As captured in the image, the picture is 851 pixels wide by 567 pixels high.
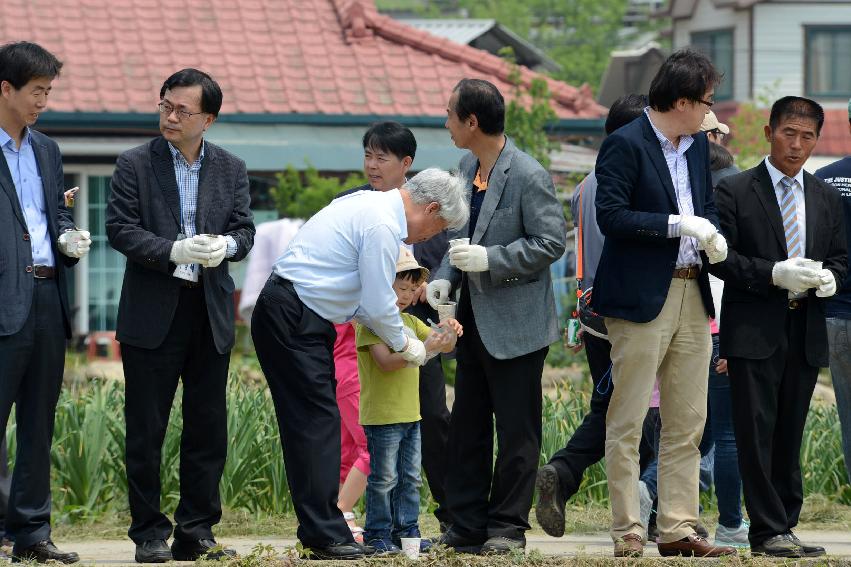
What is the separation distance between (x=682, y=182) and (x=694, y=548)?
1545mm

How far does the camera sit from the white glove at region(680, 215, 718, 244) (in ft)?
18.2

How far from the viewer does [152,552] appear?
19.6 feet

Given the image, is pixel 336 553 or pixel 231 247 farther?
pixel 231 247

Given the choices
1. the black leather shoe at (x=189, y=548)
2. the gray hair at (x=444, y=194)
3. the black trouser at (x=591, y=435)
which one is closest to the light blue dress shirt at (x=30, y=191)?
the black leather shoe at (x=189, y=548)

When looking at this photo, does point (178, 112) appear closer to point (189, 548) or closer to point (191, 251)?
point (191, 251)

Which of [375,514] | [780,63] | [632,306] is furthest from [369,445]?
[780,63]

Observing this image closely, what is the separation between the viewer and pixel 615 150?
5.81m

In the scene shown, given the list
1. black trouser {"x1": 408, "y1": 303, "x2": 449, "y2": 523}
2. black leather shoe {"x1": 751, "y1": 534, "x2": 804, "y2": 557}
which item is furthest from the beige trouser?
black trouser {"x1": 408, "y1": 303, "x2": 449, "y2": 523}

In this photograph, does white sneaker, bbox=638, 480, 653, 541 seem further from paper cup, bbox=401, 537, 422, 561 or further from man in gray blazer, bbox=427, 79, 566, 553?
paper cup, bbox=401, 537, 422, 561

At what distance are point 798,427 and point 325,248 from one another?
2215 mm

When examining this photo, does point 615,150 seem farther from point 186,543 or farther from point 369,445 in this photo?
point 186,543

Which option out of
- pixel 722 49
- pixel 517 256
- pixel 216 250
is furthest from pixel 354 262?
pixel 722 49

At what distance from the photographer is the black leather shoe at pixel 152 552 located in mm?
5969

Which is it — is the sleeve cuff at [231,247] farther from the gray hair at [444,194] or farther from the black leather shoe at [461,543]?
the black leather shoe at [461,543]
